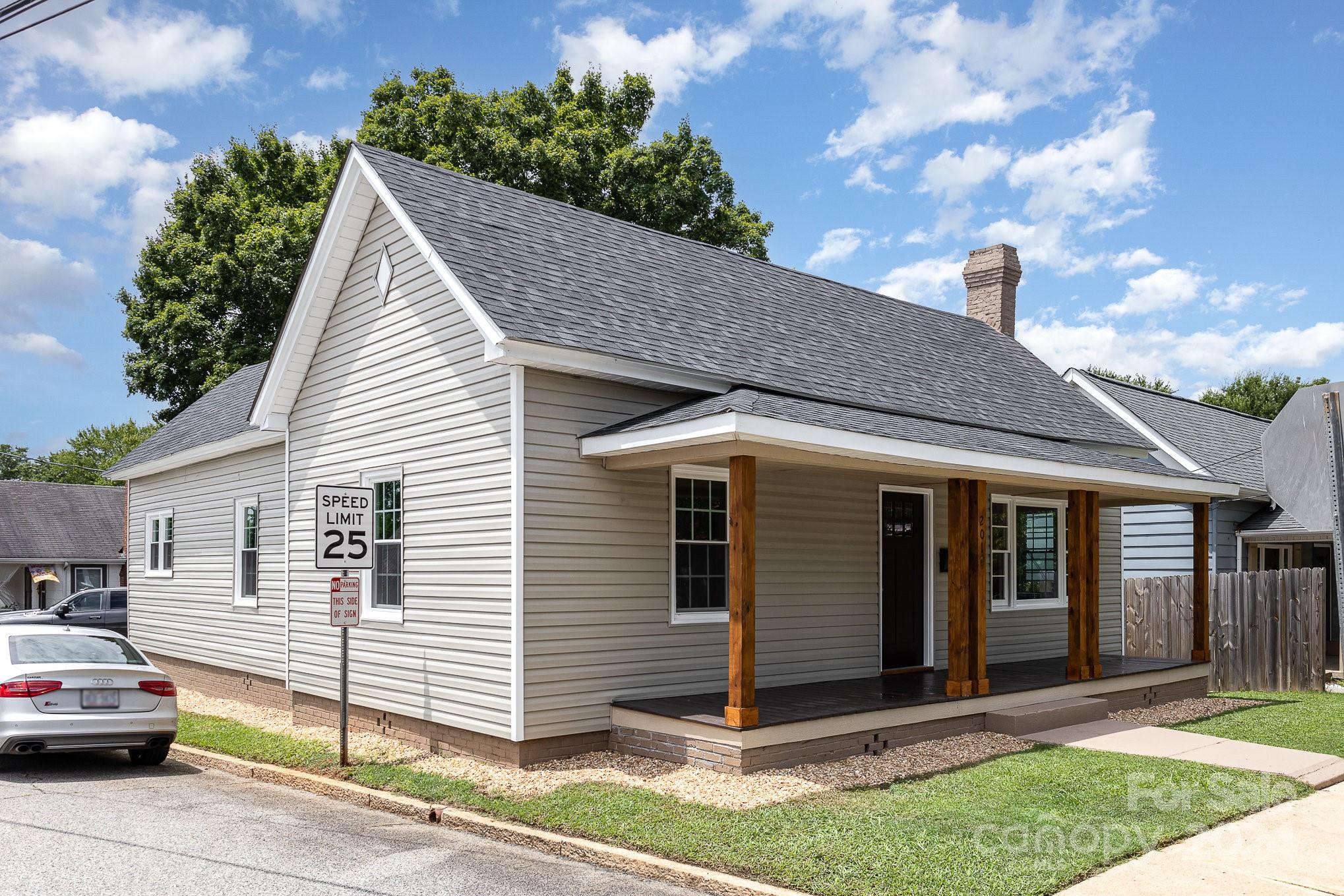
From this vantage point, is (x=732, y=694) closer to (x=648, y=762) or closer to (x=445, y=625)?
(x=648, y=762)

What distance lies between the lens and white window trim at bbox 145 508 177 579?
58.2ft

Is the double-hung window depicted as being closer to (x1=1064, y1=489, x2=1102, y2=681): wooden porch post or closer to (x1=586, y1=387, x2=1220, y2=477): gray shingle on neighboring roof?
(x1=586, y1=387, x2=1220, y2=477): gray shingle on neighboring roof

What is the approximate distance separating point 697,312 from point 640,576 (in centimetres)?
354

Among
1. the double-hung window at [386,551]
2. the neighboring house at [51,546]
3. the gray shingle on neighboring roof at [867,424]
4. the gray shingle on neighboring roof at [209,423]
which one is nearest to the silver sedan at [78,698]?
the double-hung window at [386,551]

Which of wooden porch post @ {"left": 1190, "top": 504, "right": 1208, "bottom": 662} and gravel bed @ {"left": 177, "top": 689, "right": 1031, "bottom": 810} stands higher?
wooden porch post @ {"left": 1190, "top": 504, "right": 1208, "bottom": 662}

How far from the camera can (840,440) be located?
9656 millimetres

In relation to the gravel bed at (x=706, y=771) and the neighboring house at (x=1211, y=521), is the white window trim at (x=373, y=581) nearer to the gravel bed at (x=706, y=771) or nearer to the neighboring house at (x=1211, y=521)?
the gravel bed at (x=706, y=771)

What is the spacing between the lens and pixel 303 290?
12766 mm

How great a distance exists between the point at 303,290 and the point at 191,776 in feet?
18.6

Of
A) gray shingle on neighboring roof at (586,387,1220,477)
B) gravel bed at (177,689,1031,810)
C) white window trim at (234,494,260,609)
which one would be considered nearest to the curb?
gravel bed at (177,689,1031,810)

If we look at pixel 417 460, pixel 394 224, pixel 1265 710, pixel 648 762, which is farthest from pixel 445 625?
pixel 1265 710

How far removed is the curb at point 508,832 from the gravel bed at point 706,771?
590 mm

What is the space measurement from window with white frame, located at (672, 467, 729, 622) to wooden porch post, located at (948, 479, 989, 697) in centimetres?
244

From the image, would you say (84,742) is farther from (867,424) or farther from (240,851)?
(867,424)
